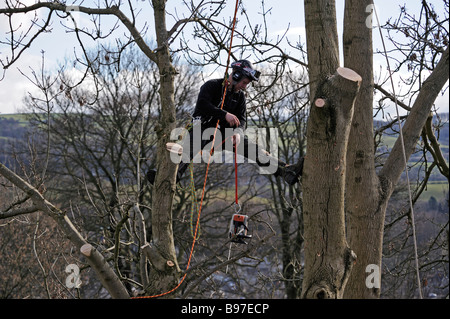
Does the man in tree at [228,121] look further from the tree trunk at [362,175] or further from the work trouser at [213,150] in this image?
the tree trunk at [362,175]

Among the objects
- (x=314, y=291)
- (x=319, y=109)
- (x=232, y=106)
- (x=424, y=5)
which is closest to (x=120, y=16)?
(x=232, y=106)

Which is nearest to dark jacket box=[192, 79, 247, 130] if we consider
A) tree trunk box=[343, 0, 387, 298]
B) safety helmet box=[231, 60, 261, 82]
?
safety helmet box=[231, 60, 261, 82]

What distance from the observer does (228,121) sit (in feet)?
15.5

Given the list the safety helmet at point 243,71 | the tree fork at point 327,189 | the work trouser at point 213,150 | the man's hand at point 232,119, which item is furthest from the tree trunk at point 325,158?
the work trouser at point 213,150

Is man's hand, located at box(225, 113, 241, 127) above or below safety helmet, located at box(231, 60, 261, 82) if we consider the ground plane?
below

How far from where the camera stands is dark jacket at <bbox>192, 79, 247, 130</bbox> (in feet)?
15.7

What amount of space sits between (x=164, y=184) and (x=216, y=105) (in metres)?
1.23

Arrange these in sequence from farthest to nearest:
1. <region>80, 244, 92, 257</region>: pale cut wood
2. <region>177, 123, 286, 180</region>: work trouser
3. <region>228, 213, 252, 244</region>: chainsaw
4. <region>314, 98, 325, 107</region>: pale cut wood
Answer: <region>177, 123, 286, 180</region>: work trouser, <region>228, 213, 252, 244</region>: chainsaw, <region>80, 244, 92, 257</region>: pale cut wood, <region>314, 98, 325, 107</region>: pale cut wood

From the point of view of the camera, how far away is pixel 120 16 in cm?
441

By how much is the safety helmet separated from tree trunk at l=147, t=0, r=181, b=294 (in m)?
0.73

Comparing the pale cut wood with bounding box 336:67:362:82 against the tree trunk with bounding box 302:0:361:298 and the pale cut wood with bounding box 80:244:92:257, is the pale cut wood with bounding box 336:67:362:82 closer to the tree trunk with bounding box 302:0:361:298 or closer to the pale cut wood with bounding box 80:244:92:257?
the tree trunk with bounding box 302:0:361:298
